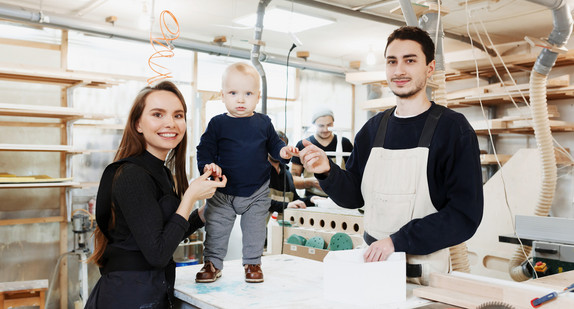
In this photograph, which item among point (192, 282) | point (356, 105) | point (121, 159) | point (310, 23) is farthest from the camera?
point (356, 105)

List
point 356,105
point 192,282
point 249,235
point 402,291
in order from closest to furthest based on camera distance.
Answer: point 402,291 < point 192,282 < point 249,235 < point 356,105

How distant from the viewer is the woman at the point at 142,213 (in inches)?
52.7

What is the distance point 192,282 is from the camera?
61.8 inches

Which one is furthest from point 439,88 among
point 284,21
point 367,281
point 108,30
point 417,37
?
point 108,30

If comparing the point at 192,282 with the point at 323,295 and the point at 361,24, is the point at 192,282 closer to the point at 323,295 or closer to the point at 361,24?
the point at 323,295

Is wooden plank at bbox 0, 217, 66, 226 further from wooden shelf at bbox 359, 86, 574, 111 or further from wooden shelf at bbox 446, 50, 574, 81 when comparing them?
wooden shelf at bbox 446, 50, 574, 81

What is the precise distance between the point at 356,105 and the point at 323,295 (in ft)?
19.1

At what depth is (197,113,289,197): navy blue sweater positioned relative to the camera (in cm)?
171

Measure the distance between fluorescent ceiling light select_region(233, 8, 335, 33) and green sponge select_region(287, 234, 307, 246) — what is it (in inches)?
94.9

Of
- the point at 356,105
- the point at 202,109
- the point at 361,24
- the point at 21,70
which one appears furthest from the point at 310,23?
the point at 21,70

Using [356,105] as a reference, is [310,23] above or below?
above

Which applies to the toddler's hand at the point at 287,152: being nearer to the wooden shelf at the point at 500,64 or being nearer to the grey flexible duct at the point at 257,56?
the grey flexible duct at the point at 257,56

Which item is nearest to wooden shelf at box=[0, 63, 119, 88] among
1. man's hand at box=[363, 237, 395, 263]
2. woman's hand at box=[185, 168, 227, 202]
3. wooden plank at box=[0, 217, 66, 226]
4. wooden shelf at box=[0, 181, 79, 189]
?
wooden shelf at box=[0, 181, 79, 189]

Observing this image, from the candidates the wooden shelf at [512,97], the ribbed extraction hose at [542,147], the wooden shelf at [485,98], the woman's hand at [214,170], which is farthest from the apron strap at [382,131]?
the wooden shelf at [512,97]
